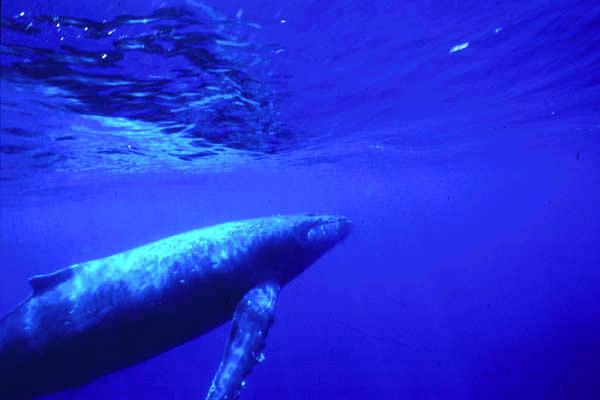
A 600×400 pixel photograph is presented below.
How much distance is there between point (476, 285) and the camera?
184 ft

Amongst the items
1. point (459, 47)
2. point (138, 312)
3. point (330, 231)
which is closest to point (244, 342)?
point (138, 312)

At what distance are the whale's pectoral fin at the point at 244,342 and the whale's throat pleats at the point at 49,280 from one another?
3297 millimetres

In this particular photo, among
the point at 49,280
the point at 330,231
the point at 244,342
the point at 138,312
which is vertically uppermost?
the point at 49,280

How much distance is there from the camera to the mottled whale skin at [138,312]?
6812 mm

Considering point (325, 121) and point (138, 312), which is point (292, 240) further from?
point (325, 121)

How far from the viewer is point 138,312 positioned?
711 cm

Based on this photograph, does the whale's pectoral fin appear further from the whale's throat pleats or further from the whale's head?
the whale's throat pleats

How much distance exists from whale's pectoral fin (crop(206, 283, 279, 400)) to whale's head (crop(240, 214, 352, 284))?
933mm

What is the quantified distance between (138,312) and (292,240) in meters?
3.65

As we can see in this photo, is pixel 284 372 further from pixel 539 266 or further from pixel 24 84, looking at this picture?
pixel 539 266

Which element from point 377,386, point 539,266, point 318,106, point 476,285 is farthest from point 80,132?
point 539,266

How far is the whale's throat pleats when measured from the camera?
7266 millimetres

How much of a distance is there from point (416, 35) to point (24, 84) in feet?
36.9

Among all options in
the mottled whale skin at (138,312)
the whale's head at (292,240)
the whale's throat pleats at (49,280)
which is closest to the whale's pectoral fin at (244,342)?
the mottled whale skin at (138,312)
